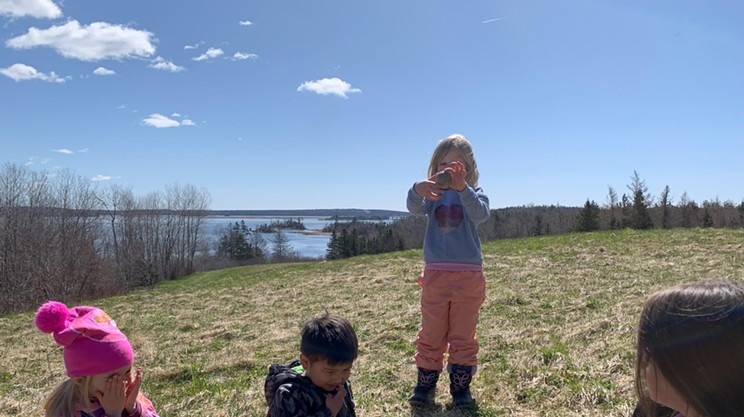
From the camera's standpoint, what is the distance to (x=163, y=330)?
935 centimetres

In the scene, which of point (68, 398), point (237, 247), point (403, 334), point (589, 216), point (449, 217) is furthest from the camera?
point (237, 247)

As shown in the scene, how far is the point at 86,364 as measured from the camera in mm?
2221

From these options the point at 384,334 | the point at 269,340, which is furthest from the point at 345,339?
the point at 269,340

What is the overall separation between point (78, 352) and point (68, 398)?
21 centimetres

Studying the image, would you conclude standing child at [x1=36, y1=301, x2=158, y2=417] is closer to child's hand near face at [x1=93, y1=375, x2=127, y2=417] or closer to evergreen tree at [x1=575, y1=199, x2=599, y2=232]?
child's hand near face at [x1=93, y1=375, x2=127, y2=417]

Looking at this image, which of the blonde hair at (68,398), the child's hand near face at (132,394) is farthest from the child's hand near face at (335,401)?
the blonde hair at (68,398)

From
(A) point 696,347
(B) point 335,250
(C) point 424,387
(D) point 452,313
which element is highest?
(A) point 696,347

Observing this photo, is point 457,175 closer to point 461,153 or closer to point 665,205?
point 461,153

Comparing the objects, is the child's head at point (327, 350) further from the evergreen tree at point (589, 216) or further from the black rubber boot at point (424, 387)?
the evergreen tree at point (589, 216)

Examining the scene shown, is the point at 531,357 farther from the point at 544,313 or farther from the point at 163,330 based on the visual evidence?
the point at 163,330

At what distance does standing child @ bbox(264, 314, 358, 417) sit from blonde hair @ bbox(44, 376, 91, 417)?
84 centimetres

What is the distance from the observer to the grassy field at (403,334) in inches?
158

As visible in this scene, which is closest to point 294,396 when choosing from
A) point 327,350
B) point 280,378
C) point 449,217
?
point 280,378

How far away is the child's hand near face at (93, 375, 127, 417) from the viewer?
2270 millimetres
